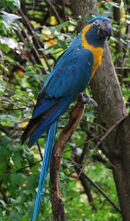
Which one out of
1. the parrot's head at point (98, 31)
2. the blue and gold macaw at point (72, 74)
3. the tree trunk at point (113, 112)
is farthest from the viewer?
the tree trunk at point (113, 112)

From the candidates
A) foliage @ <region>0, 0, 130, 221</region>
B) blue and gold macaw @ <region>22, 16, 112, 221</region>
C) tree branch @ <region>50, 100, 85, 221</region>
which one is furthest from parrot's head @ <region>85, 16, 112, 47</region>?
tree branch @ <region>50, 100, 85, 221</region>

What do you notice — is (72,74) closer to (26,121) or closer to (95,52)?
(95,52)

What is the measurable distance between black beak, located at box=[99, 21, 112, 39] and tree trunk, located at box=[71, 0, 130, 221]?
35cm

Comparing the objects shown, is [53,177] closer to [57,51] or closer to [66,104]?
[66,104]

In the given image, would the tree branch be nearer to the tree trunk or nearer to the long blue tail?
the long blue tail

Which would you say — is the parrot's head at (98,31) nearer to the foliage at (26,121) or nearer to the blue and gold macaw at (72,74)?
the blue and gold macaw at (72,74)

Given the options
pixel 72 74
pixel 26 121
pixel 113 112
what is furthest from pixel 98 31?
pixel 26 121

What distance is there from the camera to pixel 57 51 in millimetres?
3469

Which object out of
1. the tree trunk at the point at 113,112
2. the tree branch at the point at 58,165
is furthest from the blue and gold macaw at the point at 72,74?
the tree trunk at the point at 113,112

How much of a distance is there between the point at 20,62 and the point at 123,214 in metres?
1.32

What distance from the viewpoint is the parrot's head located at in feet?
9.64

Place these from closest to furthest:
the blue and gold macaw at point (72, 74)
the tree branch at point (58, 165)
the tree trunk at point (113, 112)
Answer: the tree branch at point (58, 165) < the blue and gold macaw at point (72, 74) < the tree trunk at point (113, 112)

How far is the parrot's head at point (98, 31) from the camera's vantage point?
294cm

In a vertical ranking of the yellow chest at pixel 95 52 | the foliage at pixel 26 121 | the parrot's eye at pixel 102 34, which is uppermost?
the parrot's eye at pixel 102 34
